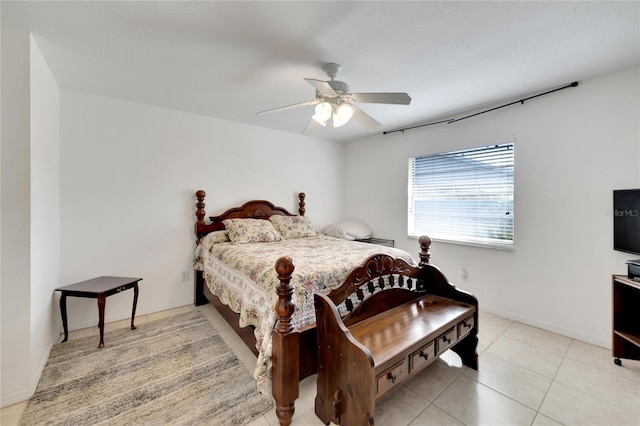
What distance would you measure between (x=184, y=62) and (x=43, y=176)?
4.69ft

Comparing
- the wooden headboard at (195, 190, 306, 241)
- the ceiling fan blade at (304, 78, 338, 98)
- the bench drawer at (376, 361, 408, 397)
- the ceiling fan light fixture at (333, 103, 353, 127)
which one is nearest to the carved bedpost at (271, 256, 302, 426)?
the bench drawer at (376, 361, 408, 397)

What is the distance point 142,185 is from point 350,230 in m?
2.88

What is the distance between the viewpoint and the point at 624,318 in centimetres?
199

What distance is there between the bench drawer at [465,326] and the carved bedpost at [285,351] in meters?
1.20

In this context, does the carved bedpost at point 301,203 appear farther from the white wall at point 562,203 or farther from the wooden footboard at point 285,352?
the wooden footboard at point 285,352

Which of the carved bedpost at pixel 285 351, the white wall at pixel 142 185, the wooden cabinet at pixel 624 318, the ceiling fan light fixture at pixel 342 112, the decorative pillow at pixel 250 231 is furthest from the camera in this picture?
the decorative pillow at pixel 250 231

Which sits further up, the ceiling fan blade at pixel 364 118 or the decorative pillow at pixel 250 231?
the ceiling fan blade at pixel 364 118

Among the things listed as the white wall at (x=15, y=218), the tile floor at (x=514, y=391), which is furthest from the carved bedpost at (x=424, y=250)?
the white wall at (x=15, y=218)

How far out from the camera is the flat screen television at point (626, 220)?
2.01 metres

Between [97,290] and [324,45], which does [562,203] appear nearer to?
[324,45]

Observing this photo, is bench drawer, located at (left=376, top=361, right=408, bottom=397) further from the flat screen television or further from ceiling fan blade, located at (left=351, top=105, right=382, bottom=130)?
the flat screen television

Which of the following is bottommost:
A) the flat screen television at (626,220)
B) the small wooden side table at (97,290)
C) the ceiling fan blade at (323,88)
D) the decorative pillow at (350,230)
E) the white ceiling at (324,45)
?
the small wooden side table at (97,290)

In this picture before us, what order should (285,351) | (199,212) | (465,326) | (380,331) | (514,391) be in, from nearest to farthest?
(285,351)
(380,331)
(514,391)
(465,326)
(199,212)

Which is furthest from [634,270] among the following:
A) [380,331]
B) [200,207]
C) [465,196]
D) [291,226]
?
[200,207]
